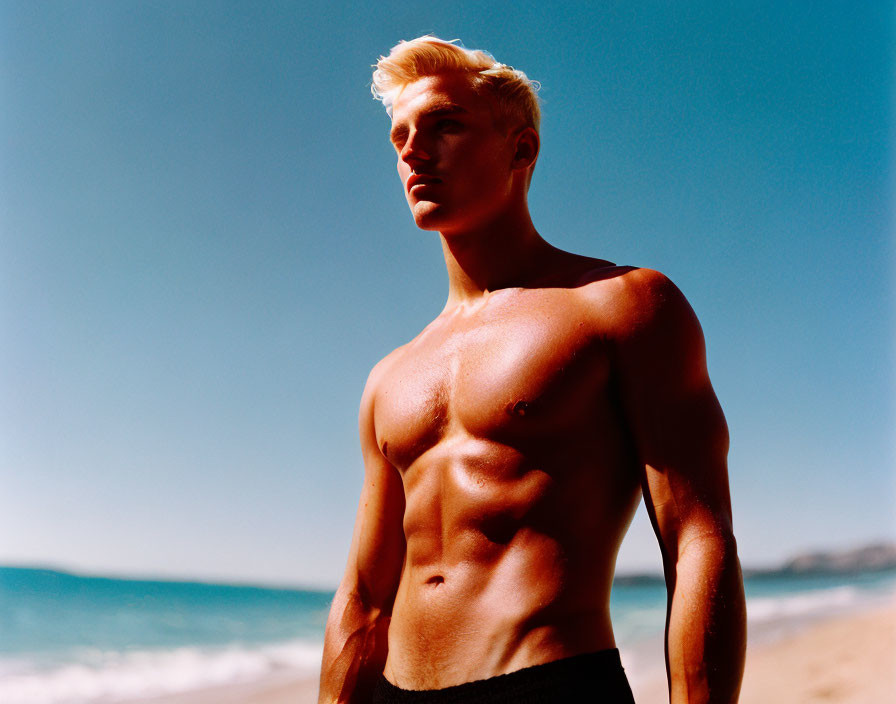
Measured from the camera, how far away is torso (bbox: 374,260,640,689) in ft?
5.69

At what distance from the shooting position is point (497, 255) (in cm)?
232

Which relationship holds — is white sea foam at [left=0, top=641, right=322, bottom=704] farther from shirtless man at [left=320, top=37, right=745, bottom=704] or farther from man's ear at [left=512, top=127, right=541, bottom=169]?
man's ear at [left=512, top=127, right=541, bottom=169]

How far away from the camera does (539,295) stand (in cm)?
210

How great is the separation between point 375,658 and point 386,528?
34 centimetres

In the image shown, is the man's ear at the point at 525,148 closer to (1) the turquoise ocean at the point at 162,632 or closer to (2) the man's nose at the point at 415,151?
(2) the man's nose at the point at 415,151

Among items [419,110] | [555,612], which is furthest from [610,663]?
[419,110]

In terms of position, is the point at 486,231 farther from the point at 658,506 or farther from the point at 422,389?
the point at 658,506

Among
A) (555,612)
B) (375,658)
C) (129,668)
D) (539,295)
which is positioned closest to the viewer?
(555,612)

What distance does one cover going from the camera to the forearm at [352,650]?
2219 millimetres

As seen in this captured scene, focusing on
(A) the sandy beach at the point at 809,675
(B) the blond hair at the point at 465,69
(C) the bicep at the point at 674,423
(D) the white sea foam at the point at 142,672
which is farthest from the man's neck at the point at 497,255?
(D) the white sea foam at the point at 142,672

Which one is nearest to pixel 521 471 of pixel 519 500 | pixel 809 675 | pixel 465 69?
pixel 519 500

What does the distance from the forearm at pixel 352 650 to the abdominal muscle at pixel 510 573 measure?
30 cm

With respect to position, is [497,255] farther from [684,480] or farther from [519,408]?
[684,480]

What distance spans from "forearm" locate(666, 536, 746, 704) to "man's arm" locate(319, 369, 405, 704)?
875 millimetres
